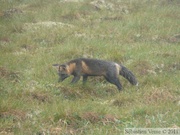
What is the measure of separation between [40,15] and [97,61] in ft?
34.0

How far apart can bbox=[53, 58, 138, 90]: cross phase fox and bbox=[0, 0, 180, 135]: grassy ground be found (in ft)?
1.13

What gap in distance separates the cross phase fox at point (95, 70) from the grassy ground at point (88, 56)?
0.34 m

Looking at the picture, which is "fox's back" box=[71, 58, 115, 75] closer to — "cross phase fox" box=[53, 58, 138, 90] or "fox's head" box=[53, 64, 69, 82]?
"cross phase fox" box=[53, 58, 138, 90]

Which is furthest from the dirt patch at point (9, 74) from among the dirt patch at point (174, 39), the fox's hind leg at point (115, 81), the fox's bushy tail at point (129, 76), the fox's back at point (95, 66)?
the dirt patch at point (174, 39)

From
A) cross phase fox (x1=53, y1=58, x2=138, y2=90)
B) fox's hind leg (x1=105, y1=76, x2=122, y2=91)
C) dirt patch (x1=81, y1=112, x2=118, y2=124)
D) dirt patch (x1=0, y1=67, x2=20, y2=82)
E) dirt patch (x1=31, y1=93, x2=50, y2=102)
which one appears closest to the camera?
dirt patch (x1=81, y1=112, x2=118, y2=124)

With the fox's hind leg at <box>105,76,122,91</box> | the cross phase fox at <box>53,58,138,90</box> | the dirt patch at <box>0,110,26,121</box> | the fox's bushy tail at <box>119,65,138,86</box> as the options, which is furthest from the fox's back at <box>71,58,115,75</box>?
the dirt patch at <box>0,110,26,121</box>

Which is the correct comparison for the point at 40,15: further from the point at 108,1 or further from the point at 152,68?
the point at 152,68

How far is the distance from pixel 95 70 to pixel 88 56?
2.87m

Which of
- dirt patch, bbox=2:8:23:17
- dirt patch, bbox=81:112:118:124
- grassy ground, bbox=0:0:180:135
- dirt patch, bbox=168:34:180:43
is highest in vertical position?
dirt patch, bbox=81:112:118:124

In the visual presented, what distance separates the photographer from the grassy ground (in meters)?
8.04

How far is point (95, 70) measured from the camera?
38.5ft

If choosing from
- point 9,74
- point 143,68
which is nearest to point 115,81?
point 143,68

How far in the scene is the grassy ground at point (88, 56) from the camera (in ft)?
26.4

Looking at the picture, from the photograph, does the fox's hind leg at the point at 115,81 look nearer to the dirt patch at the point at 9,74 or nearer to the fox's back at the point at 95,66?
the fox's back at the point at 95,66
